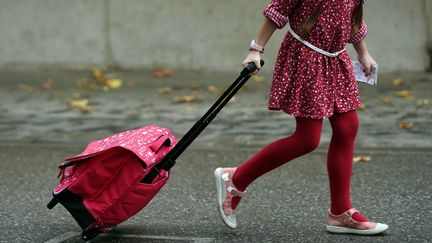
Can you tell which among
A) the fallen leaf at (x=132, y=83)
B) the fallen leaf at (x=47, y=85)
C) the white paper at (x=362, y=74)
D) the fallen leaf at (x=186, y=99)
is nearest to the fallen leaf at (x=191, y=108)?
the fallen leaf at (x=186, y=99)

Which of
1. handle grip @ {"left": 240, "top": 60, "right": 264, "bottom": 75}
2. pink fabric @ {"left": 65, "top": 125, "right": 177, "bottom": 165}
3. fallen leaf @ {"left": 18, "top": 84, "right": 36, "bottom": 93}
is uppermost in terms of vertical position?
handle grip @ {"left": 240, "top": 60, "right": 264, "bottom": 75}

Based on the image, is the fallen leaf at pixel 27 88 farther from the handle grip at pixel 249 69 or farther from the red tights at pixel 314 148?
the handle grip at pixel 249 69

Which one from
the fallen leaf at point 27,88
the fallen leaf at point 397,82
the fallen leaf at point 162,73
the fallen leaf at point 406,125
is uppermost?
the fallen leaf at point 406,125

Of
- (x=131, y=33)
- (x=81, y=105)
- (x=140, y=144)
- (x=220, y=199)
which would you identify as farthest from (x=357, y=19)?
(x=131, y=33)

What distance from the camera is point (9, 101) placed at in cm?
930

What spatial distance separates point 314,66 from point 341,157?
515 millimetres

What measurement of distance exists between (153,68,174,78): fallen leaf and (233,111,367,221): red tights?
566 centimetres

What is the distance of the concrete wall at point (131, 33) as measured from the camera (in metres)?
10.3

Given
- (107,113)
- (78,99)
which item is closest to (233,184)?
(107,113)

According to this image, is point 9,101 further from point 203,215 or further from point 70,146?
point 203,215

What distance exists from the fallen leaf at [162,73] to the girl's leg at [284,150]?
18.5 feet

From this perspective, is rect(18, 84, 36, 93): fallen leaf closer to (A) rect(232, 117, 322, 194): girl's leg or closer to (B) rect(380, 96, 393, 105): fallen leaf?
(B) rect(380, 96, 393, 105): fallen leaf

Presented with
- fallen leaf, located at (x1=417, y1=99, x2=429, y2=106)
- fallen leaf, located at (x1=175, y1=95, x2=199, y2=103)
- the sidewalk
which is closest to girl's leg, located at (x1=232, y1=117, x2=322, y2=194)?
the sidewalk

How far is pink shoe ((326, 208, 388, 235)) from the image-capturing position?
4691 millimetres
